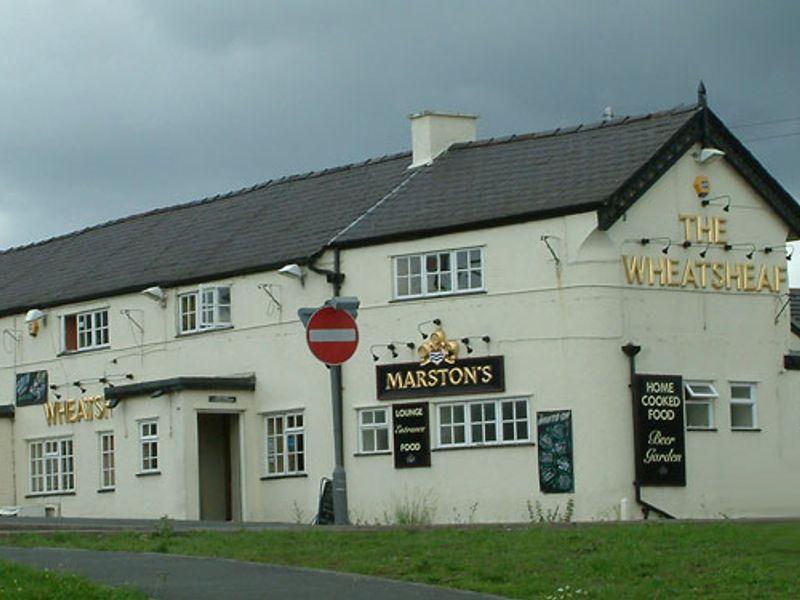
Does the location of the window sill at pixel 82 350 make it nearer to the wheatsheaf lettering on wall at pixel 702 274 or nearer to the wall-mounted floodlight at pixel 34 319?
the wall-mounted floodlight at pixel 34 319

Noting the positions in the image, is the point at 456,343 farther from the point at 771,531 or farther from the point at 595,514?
the point at 771,531

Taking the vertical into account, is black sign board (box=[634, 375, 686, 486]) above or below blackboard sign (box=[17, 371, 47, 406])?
below

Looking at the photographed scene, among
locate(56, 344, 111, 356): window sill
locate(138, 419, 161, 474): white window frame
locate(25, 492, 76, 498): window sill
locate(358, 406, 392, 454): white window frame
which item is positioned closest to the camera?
locate(358, 406, 392, 454): white window frame

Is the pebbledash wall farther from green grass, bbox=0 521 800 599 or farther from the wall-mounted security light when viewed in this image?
Answer: green grass, bbox=0 521 800 599

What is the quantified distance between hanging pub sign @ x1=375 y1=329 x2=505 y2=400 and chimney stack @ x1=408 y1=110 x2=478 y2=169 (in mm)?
5877

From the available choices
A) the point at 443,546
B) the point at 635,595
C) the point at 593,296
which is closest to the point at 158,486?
the point at 593,296

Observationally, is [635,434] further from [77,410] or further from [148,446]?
[77,410]

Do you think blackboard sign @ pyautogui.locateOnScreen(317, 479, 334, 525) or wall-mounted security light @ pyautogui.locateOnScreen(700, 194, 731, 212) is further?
wall-mounted security light @ pyautogui.locateOnScreen(700, 194, 731, 212)

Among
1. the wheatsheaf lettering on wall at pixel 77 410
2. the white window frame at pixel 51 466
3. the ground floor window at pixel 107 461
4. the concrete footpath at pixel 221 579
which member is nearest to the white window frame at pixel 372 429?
the ground floor window at pixel 107 461

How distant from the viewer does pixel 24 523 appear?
100ft

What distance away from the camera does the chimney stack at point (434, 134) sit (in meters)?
42.8

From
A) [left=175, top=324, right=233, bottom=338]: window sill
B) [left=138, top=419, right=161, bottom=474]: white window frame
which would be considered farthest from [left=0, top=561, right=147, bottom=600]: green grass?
[left=175, top=324, right=233, bottom=338]: window sill

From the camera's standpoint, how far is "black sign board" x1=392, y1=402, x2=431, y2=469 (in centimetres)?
3822

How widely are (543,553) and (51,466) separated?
92.0ft
